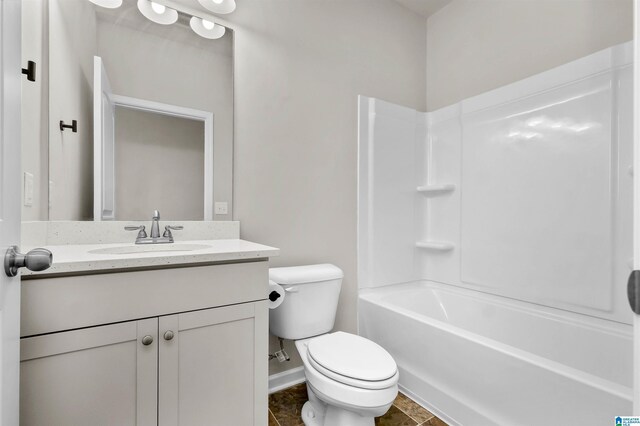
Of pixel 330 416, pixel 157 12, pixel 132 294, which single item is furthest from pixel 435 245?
pixel 157 12

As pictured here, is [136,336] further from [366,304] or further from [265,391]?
[366,304]

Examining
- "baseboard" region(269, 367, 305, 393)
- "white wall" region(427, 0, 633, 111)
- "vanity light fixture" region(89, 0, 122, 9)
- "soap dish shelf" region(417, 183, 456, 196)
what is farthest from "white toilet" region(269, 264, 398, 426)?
"white wall" region(427, 0, 633, 111)

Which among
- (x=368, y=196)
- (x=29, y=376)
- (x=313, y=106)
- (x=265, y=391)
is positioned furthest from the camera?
(x=368, y=196)

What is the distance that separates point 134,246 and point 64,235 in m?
0.27

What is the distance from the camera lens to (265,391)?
1.20 meters

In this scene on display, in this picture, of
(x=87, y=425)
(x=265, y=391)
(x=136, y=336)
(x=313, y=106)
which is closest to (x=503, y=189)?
(x=313, y=106)

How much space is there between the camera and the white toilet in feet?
3.90

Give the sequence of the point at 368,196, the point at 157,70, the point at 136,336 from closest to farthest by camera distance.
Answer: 1. the point at 136,336
2. the point at 157,70
3. the point at 368,196

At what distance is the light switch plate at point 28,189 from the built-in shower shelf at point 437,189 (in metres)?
2.22

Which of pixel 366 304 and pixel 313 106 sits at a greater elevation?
pixel 313 106

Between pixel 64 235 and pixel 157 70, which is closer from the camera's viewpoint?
pixel 64 235

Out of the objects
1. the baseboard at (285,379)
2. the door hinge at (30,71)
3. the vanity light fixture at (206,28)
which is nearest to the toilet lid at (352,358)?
the baseboard at (285,379)

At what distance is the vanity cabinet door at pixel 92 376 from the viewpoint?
33.3 inches

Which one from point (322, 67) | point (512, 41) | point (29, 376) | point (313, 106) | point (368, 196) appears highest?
point (512, 41)
